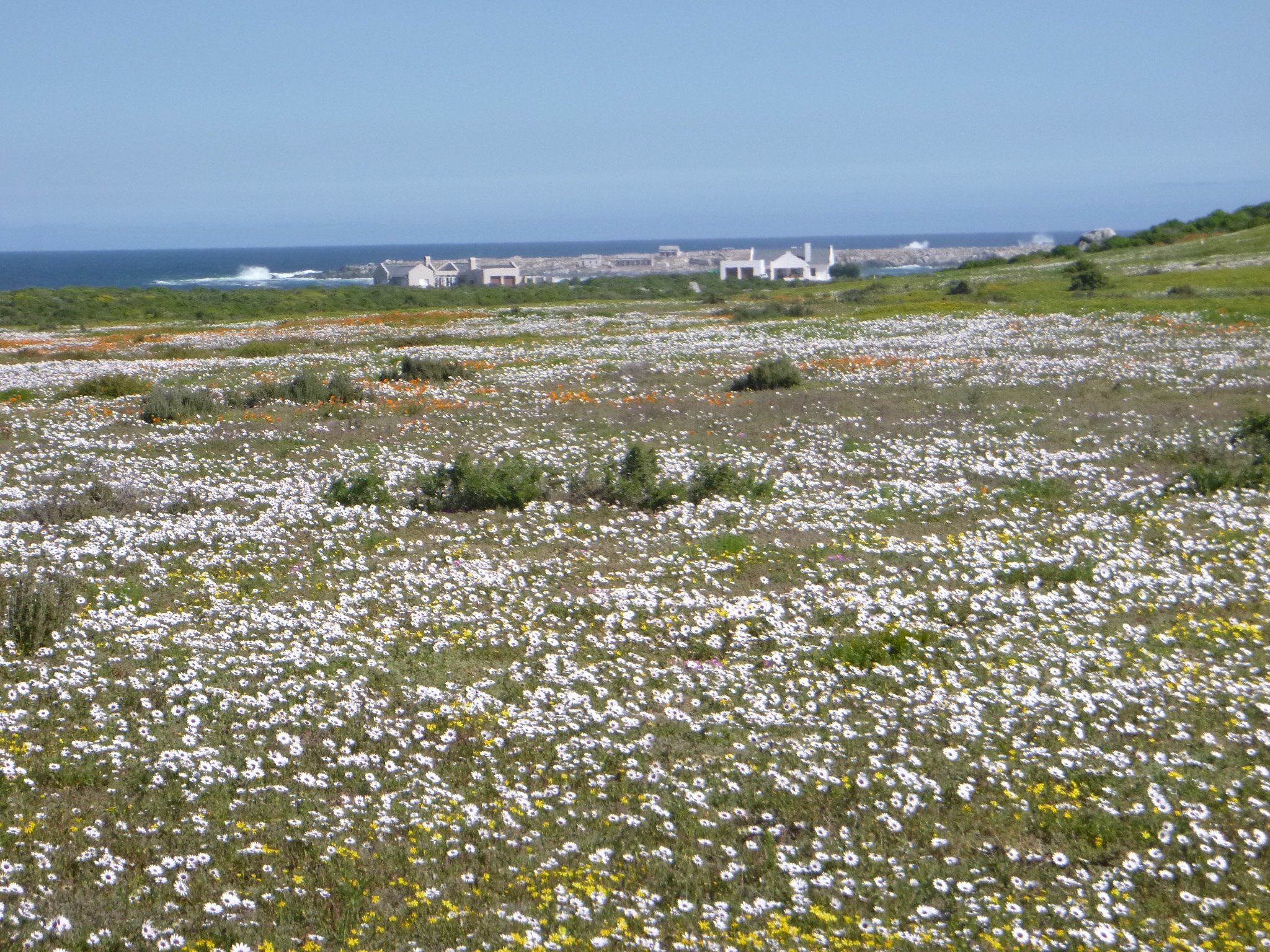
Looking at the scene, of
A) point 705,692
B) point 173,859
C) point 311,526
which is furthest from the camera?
point 311,526

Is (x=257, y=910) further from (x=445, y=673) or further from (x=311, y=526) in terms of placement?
(x=311, y=526)

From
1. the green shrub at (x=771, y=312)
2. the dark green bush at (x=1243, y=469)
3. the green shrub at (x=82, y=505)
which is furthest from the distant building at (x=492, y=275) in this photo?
the green shrub at (x=82, y=505)

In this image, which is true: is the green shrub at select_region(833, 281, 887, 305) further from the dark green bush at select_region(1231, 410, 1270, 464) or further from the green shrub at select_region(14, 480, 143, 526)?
the green shrub at select_region(14, 480, 143, 526)

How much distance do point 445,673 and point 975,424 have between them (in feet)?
50.2

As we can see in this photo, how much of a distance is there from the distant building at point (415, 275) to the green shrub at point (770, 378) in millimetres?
108362

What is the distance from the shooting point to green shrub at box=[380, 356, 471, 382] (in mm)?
30797

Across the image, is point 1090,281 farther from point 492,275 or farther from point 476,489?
point 492,275

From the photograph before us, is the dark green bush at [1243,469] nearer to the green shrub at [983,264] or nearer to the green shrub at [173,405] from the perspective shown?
the green shrub at [173,405]

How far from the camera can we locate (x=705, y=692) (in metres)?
9.51

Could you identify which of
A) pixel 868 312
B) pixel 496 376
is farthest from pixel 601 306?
pixel 496 376

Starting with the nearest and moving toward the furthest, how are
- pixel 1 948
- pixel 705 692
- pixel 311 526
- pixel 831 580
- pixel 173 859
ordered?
pixel 1 948 < pixel 173 859 < pixel 705 692 < pixel 831 580 < pixel 311 526

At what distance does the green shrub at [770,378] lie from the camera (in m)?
28.4

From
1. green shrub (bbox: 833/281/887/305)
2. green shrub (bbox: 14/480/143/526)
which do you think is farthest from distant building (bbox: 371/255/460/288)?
green shrub (bbox: 14/480/143/526)

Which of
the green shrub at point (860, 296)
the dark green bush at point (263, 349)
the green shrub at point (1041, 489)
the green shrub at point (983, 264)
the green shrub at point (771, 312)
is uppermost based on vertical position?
the green shrub at point (983, 264)
